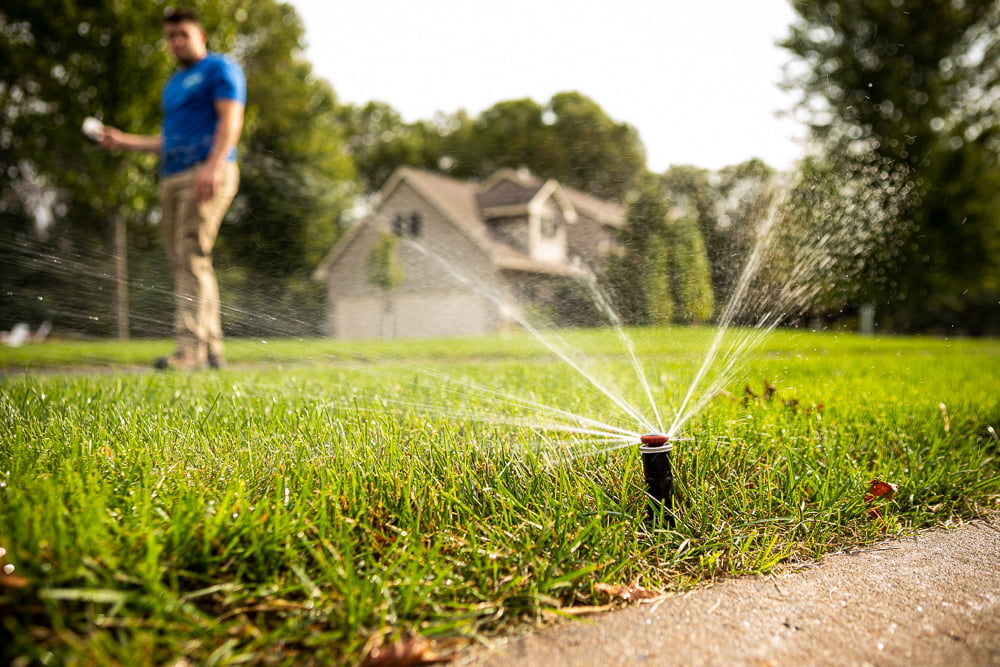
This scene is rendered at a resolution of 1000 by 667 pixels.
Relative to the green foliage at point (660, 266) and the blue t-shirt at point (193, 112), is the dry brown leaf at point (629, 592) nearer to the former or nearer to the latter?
the green foliage at point (660, 266)

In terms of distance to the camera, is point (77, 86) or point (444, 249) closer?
point (77, 86)

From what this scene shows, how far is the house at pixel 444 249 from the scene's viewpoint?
67.5 ft

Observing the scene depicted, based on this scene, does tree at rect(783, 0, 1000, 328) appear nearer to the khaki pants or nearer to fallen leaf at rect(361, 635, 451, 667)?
the khaki pants

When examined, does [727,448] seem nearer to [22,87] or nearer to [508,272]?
[22,87]

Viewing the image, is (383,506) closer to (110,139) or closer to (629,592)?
(629,592)

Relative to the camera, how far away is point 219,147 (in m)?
4.37

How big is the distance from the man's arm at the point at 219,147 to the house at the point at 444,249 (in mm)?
14697

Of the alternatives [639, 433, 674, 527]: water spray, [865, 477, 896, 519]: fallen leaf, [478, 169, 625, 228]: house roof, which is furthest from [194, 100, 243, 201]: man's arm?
[478, 169, 625, 228]: house roof

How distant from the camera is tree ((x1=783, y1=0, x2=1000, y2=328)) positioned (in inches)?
314

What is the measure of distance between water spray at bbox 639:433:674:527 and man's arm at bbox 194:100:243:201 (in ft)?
12.1

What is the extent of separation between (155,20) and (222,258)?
11.2 metres

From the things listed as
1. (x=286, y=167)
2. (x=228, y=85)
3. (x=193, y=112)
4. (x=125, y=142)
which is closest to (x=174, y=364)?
(x=125, y=142)

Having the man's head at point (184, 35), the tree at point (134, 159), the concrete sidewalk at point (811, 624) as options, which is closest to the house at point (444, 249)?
the tree at point (134, 159)

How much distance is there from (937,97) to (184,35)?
1424cm
